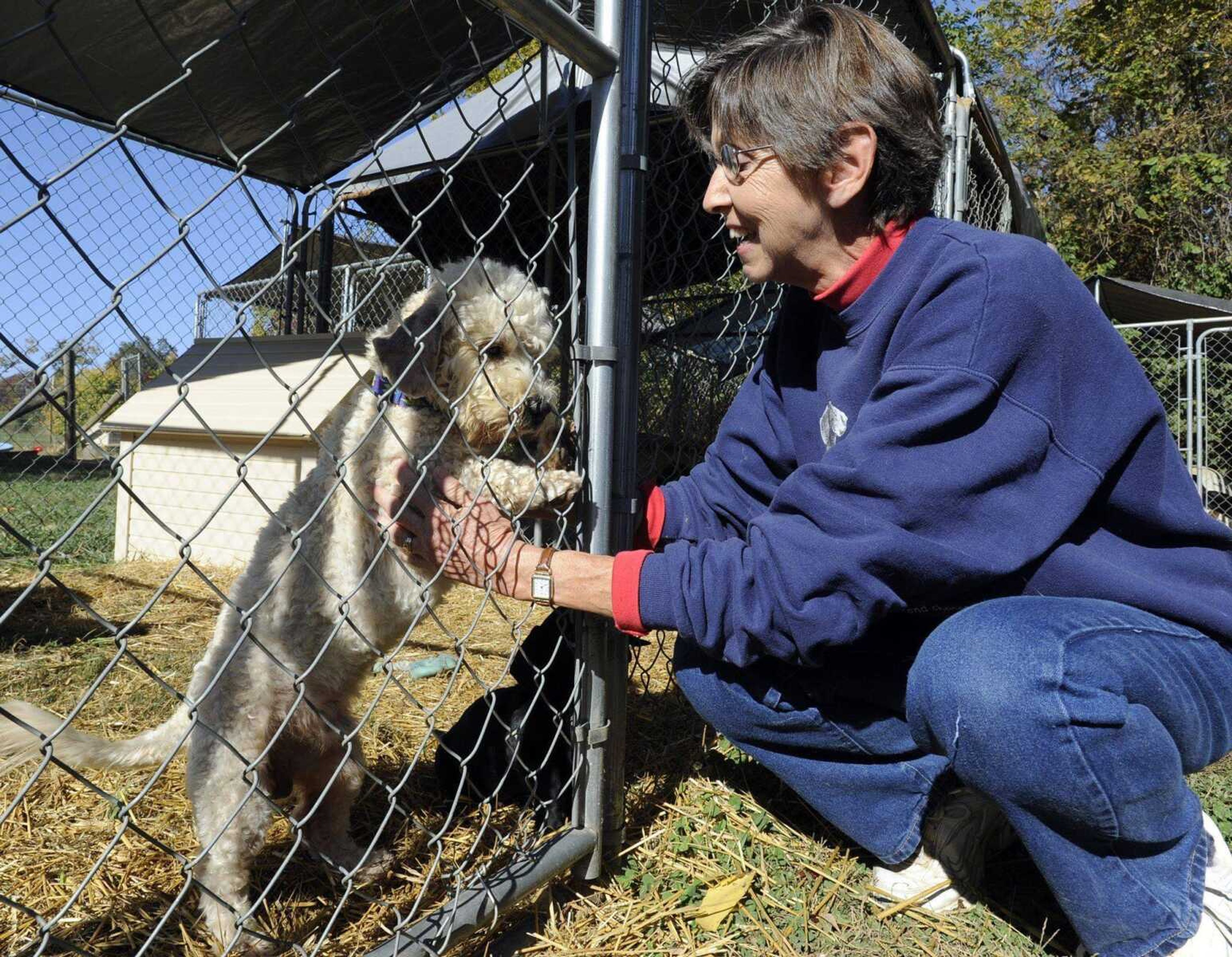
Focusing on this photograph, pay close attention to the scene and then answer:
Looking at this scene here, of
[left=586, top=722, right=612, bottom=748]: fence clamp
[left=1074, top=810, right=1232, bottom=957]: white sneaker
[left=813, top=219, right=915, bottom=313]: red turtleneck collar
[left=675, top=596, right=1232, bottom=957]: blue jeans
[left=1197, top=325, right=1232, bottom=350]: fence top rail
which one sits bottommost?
[left=1197, top=325, right=1232, bottom=350]: fence top rail

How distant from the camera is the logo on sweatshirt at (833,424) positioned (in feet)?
6.15

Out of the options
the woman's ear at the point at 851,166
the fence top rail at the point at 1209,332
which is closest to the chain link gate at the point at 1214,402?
the fence top rail at the point at 1209,332

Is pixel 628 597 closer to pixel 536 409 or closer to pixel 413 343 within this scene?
pixel 536 409

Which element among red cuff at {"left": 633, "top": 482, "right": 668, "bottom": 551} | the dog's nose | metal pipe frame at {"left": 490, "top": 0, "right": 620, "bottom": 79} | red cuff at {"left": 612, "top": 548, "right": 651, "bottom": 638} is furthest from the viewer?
the dog's nose

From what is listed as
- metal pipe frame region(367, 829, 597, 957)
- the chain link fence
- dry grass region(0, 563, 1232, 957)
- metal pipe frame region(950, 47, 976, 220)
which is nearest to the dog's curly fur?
dry grass region(0, 563, 1232, 957)

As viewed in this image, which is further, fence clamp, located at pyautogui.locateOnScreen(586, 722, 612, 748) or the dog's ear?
the dog's ear

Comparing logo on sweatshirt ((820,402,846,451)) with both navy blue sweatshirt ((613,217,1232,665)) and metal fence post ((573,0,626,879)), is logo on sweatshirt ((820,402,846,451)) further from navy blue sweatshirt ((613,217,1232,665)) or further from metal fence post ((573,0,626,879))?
metal fence post ((573,0,626,879))

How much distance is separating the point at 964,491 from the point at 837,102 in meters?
0.88

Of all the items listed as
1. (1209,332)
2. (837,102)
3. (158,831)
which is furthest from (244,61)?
(1209,332)

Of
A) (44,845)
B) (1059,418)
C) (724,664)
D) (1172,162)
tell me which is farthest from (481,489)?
(1172,162)

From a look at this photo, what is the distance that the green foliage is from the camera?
14.5 metres

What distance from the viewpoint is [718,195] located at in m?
1.91

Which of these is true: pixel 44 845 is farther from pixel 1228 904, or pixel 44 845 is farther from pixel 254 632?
pixel 1228 904

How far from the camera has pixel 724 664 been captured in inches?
80.4
